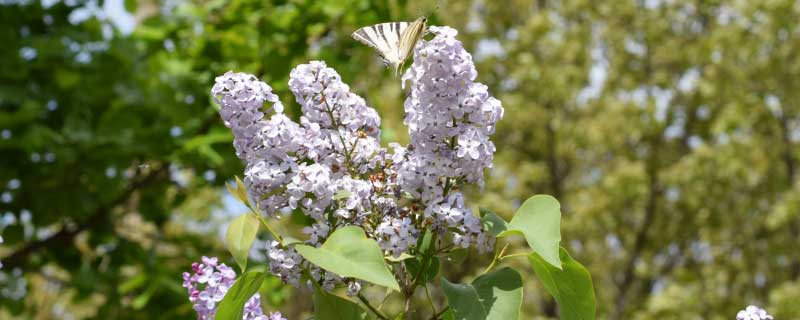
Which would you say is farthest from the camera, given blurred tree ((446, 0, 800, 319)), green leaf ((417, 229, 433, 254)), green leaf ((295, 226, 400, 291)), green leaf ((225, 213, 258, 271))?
blurred tree ((446, 0, 800, 319))

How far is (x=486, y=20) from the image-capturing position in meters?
15.2

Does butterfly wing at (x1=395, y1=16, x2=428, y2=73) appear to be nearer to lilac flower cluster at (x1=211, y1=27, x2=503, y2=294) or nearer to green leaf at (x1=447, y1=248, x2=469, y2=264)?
lilac flower cluster at (x1=211, y1=27, x2=503, y2=294)

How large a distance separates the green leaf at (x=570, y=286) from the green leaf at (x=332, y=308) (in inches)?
12.1

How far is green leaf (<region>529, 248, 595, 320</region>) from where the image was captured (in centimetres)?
141

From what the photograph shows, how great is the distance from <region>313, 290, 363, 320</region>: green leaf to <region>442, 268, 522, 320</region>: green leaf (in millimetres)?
155

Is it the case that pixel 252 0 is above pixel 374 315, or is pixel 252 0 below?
above

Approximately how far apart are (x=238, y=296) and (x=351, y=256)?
22 cm

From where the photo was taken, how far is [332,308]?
4.58 ft

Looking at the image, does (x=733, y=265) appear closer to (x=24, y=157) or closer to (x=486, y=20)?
(x=486, y=20)

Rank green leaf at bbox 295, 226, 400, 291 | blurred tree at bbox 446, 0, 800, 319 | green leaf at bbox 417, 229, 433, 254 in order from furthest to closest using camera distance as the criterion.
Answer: blurred tree at bbox 446, 0, 800, 319 → green leaf at bbox 417, 229, 433, 254 → green leaf at bbox 295, 226, 400, 291

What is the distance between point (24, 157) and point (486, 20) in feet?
35.5

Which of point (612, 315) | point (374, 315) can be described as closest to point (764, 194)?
point (612, 315)

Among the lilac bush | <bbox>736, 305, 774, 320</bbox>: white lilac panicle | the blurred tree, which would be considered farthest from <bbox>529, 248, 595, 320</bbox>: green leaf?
the blurred tree

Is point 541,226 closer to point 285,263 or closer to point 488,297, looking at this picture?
point 488,297
